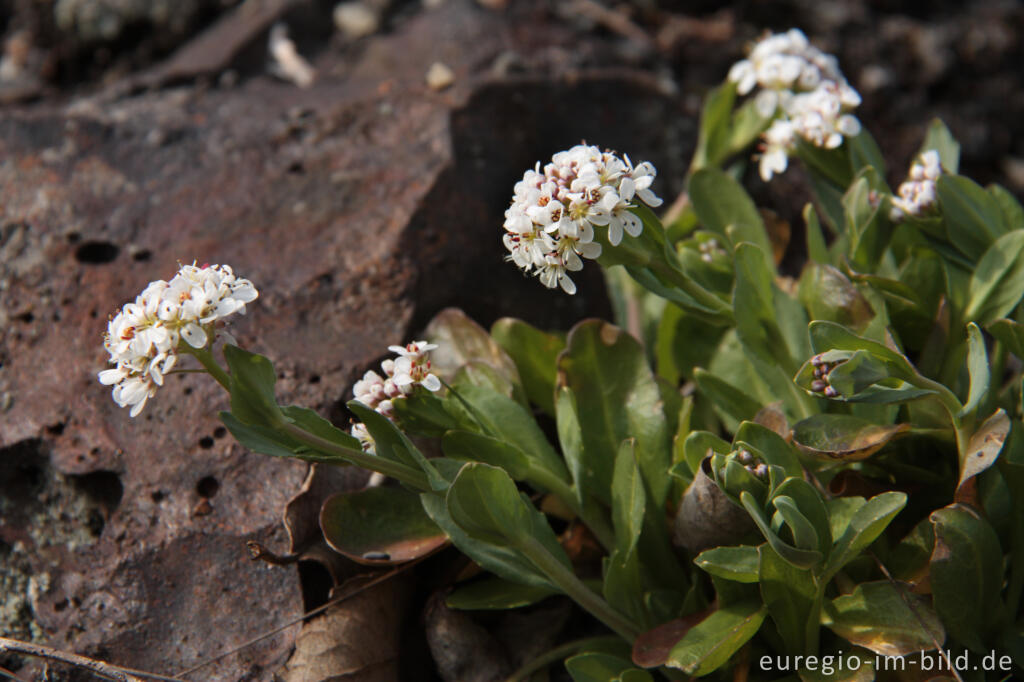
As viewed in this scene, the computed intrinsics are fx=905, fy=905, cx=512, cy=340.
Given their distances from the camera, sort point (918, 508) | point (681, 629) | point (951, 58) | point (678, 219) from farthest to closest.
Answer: point (951, 58) → point (678, 219) → point (918, 508) → point (681, 629)

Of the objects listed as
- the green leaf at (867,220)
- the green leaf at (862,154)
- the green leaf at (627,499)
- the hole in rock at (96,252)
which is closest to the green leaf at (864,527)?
the green leaf at (627,499)

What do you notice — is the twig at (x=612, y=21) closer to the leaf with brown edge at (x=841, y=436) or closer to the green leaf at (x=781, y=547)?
the leaf with brown edge at (x=841, y=436)

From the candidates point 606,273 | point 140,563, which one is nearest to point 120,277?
point 140,563

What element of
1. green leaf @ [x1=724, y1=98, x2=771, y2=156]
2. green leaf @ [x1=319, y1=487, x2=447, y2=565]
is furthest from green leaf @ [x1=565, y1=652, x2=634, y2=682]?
green leaf @ [x1=724, y1=98, x2=771, y2=156]

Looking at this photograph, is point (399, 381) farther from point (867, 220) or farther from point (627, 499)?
point (867, 220)

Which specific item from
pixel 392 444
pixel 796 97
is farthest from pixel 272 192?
pixel 796 97

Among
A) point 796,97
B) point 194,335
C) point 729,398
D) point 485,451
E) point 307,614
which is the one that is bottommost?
point 307,614

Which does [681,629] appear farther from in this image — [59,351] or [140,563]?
[59,351]
